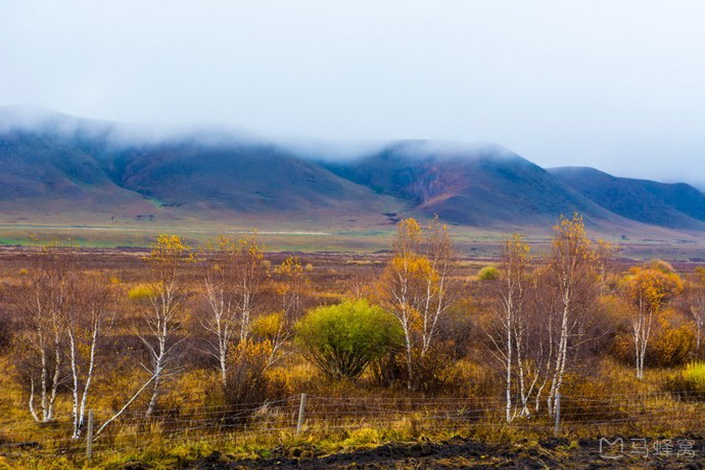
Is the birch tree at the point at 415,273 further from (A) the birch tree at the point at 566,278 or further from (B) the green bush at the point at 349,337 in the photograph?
(A) the birch tree at the point at 566,278

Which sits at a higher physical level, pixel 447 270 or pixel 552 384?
pixel 447 270

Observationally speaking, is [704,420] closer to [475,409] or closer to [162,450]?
[475,409]

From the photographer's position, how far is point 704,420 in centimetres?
1422

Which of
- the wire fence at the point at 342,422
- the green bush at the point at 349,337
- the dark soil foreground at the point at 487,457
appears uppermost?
the green bush at the point at 349,337

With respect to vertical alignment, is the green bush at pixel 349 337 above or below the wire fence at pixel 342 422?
above

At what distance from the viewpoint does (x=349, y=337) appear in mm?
16922

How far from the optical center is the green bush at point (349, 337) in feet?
A: 56.0

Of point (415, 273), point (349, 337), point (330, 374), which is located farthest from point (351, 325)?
point (415, 273)

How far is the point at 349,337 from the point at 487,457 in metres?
6.93

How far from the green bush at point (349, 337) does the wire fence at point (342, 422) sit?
107 inches

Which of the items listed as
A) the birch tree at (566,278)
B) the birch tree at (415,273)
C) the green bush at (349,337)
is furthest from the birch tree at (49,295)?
the birch tree at (566,278)

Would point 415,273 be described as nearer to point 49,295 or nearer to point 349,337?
point 349,337

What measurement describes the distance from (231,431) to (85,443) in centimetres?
328

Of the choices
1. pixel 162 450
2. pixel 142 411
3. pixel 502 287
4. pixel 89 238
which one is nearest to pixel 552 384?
pixel 502 287
